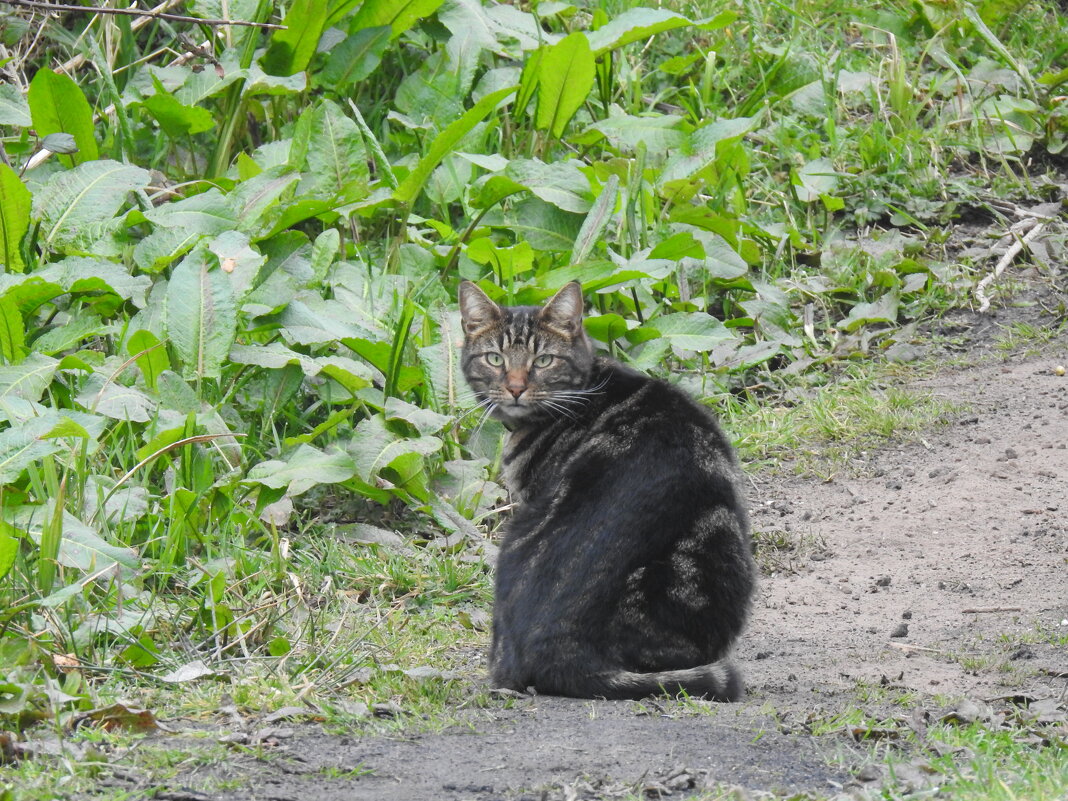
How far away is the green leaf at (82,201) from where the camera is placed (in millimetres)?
5270

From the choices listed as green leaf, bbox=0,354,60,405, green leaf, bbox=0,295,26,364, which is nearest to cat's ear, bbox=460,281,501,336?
green leaf, bbox=0,354,60,405

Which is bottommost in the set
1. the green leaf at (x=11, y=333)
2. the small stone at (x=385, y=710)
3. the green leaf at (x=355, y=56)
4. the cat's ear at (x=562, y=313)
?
the small stone at (x=385, y=710)

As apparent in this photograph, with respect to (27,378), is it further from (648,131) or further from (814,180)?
Answer: (814,180)

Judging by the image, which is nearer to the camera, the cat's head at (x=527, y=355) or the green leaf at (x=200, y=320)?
the cat's head at (x=527, y=355)

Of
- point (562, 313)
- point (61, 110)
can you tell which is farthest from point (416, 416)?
point (61, 110)

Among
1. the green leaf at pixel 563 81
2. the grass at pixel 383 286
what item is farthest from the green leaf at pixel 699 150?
the green leaf at pixel 563 81

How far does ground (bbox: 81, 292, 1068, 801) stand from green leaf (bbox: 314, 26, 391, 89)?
283 cm

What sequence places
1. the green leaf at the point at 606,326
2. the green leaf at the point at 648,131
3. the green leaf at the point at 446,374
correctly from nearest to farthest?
the green leaf at the point at 446,374
the green leaf at the point at 606,326
the green leaf at the point at 648,131

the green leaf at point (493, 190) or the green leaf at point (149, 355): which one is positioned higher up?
the green leaf at point (493, 190)

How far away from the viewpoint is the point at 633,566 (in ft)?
11.7

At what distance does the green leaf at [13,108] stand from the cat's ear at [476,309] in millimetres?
2302

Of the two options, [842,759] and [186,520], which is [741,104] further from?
[842,759]

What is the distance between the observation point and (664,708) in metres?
3.36

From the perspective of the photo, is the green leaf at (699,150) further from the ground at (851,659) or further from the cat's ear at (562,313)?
the cat's ear at (562,313)
